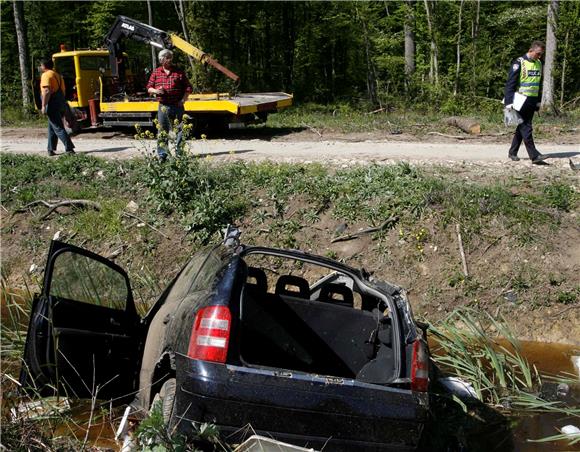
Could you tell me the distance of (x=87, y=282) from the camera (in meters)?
5.34

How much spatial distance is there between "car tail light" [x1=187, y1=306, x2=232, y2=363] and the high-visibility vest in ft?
25.7

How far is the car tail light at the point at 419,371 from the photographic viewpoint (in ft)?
13.2

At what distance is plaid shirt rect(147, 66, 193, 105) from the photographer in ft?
34.9

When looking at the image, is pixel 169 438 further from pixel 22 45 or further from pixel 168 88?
pixel 22 45

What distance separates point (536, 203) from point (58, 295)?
615cm

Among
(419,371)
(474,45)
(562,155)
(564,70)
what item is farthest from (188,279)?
(474,45)

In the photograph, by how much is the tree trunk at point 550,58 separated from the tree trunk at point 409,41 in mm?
4079

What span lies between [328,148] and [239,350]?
942 cm

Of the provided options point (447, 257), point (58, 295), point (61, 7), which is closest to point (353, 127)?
point (447, 257)

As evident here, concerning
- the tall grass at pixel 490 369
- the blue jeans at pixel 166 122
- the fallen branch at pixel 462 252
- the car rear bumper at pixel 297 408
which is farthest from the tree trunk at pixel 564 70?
the car rear bumper at pixel 297 408

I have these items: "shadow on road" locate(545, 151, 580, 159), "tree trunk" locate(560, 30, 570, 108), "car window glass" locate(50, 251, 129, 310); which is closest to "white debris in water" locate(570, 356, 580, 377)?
"car window glass" locate(50, 251, 129, 310)

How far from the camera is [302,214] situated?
30.8ft

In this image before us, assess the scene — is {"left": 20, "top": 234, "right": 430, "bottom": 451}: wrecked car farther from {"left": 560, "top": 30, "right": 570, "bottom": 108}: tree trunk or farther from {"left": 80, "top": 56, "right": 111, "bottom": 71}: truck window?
{"left": 560, "top": 30, "right": 570, "bottom": 108}: tree trunk

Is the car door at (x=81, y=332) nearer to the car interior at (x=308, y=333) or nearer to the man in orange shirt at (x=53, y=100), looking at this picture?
the car interior at (x=308, y=333)
